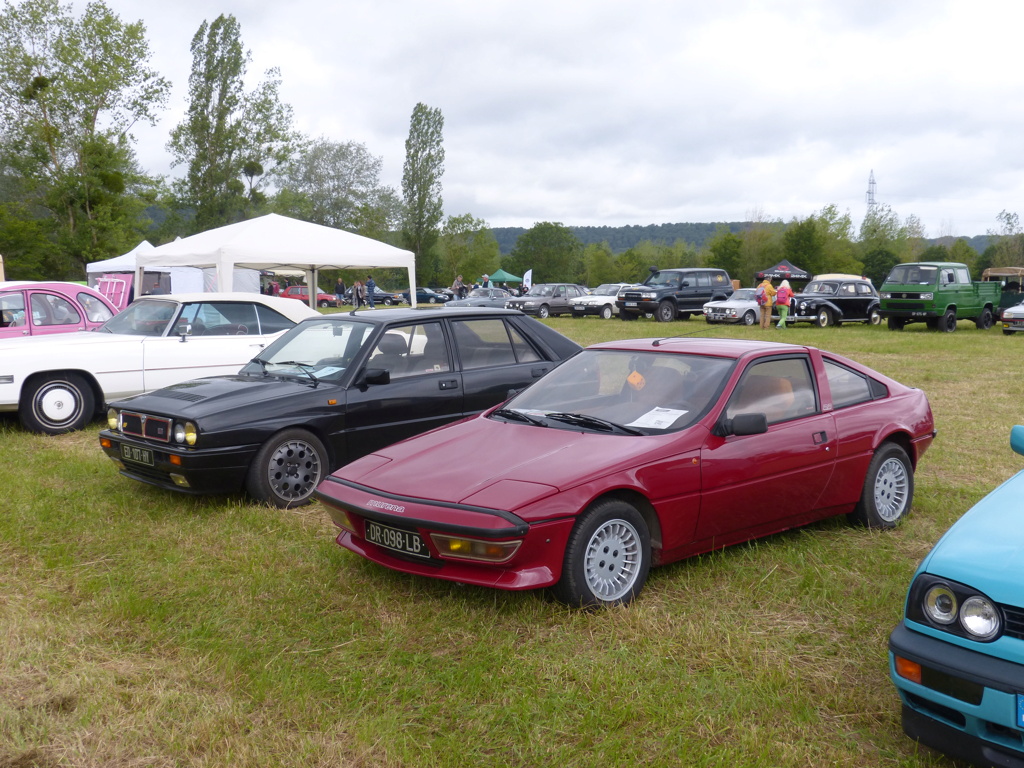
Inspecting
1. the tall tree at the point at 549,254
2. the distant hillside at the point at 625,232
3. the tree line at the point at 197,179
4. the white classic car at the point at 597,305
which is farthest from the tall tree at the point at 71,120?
the distant hillside at the point at 625,232

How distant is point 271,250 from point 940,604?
42.0ft

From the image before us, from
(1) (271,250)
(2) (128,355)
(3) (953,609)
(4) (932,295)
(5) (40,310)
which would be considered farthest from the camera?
(4) (932,295)

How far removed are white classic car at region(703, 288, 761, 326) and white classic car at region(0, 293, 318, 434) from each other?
19687mm

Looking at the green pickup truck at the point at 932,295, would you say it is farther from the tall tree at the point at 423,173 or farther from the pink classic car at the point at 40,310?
the tall tree at the point at 423,173

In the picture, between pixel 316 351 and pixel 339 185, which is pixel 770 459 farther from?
pixel 339 185

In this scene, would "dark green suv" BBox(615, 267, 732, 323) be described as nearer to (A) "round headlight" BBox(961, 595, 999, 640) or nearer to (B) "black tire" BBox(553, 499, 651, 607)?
(B) "black tire" BBox(553, 499, 651, 607)

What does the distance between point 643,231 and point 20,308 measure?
155 metres

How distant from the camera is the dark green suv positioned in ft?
92.7

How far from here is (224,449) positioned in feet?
18.4

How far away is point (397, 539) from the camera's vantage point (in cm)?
399

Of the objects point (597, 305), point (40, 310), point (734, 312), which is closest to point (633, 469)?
point (40, 310)

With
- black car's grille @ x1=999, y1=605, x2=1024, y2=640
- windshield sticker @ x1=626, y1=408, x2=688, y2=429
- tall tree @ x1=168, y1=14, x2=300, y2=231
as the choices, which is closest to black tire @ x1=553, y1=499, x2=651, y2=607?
windshield sticker @ x1=626, y1=408, x2=688, y2=429

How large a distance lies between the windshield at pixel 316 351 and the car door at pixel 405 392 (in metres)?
0.20

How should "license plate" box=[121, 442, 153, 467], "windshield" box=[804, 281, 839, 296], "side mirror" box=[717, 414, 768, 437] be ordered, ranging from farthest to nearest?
"windshield" box=[804, 281, 839, 296]
"license plate" box=[121, 442, 153, 467]
"side mirror" box=[717, 414, 768, 437]
